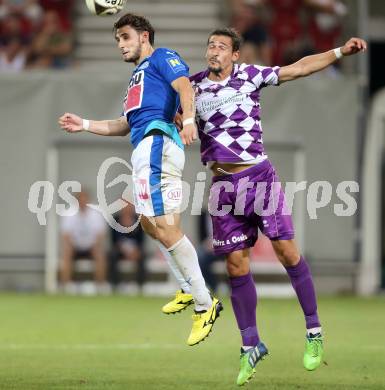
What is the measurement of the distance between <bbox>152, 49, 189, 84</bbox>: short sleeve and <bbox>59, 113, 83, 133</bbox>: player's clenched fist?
759mm

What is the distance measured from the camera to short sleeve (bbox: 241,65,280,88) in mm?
8695

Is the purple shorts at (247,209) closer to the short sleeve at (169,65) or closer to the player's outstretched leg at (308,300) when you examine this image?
the player's outstretched leg at (308,300)

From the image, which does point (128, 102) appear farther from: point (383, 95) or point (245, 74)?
point (383, 95)

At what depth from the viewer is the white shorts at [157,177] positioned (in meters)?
8.50

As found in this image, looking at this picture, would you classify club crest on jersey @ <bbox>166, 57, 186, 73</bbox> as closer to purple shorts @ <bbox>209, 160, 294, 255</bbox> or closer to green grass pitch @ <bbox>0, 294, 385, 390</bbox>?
purple shorts @ <bbox>209, 160, 294, 255</bbox>

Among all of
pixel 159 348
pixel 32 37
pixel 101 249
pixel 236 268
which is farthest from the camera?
pixel 32 37

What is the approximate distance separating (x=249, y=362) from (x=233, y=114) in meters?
1.80

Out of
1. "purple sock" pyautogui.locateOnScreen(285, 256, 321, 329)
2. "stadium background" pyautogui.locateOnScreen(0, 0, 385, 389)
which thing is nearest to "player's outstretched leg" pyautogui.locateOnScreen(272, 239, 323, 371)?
"purple sock" pyautogui.locateOnScreen(285, 256, 321, 329)

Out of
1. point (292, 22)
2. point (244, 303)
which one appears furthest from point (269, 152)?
point (244, 303)

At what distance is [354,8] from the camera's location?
790 inches

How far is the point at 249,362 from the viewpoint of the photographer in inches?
332

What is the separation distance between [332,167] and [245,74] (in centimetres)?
1085

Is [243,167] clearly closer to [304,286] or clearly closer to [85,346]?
[304,286]

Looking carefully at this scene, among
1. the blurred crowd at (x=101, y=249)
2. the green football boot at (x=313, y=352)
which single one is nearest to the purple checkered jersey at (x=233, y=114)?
the green football boot at (x=313, y=352)
